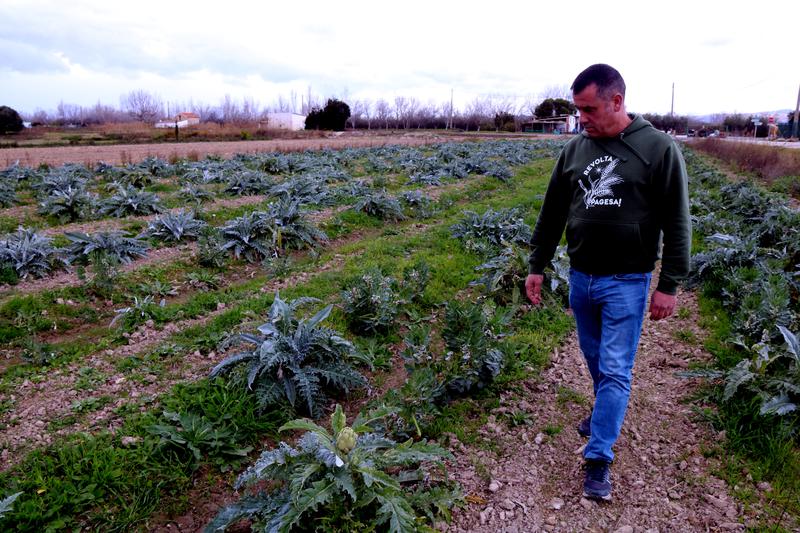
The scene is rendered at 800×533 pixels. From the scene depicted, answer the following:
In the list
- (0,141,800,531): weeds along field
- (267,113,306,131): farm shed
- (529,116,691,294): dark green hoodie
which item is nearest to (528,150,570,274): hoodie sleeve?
(529,116,691,294): dark green hoodie

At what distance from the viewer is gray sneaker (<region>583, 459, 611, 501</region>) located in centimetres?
316

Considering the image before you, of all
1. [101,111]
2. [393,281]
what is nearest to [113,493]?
[393,281]

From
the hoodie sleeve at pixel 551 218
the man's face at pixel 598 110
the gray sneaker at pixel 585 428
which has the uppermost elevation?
the man's face at pixel 598 110

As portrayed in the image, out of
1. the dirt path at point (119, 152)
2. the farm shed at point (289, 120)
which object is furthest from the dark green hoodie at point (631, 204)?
the farm shed at point (289, 120)

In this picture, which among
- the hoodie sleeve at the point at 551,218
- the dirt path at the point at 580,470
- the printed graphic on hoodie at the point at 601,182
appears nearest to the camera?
the printed graphic on hoodie at the point at 601,182

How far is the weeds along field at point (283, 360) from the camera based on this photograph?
2980 millimetres

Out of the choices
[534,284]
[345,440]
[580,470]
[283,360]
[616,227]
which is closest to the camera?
[345,440]

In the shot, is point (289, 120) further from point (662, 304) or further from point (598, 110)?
point (662, 304)

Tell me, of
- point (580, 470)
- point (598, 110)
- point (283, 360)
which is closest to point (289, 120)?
point (283, 360)

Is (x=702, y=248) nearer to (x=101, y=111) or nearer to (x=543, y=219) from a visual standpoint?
(x=543, y=219)

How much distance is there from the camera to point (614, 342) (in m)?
3.04

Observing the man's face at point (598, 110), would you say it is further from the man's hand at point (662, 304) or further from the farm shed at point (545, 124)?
the farm shed at point (545, 124)

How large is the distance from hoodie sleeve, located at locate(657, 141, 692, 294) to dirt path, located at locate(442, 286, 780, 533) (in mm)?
1399

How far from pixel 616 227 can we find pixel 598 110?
2.28 ft
